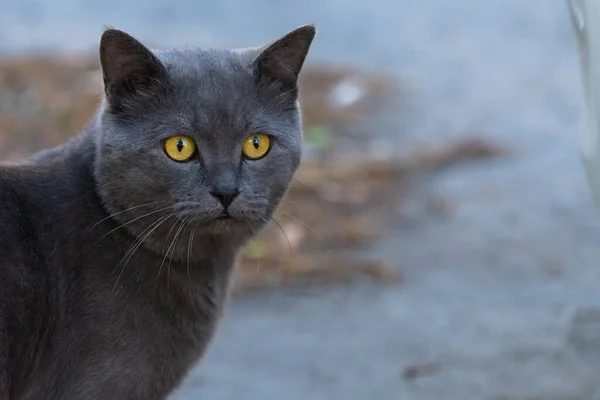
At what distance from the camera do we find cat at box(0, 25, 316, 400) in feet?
6.05

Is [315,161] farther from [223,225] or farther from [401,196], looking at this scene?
[223,225]

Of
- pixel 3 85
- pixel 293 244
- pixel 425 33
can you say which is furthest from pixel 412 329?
pixel 425 33

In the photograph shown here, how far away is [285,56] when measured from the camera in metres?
1.98

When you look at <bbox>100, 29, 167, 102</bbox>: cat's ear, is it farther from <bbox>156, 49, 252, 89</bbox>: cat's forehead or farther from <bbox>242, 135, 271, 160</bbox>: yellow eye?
<bbox>242, 135, 271, 160</bbox>: yellow eye

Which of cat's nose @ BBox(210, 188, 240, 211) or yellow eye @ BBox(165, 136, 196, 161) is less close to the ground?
yellow eye @ BBox(165, 136, 196, 161)

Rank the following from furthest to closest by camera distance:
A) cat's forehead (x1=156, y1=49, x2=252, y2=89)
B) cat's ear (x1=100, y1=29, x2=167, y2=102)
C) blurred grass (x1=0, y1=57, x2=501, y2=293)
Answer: blurred grass (x1=0, y1=57, x2=501, y2=293), cat's forehead (x1=156, y1=49, x2=252, y2=89), cat's ear (x1=100, y1=29, x2=167, y2=102)

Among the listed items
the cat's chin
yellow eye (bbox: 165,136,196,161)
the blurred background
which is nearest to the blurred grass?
the blurred background

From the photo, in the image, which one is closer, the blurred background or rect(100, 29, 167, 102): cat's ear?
rect(100, 29, 167, 102): cat's ear

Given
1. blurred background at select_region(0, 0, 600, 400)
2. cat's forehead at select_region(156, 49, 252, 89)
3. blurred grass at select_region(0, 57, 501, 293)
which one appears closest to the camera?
cat's forehead at select_region(156, 49, 252, 89)

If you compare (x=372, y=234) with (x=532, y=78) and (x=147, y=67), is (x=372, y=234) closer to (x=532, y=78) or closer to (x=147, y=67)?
(x=147, y=67)

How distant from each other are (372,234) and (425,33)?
2825mm

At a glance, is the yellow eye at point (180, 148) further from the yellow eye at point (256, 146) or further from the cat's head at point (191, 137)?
the yellow eye at point (256, 146)

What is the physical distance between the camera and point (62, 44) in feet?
18.9

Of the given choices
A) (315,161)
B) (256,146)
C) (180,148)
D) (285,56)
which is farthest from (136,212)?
(315,161)
